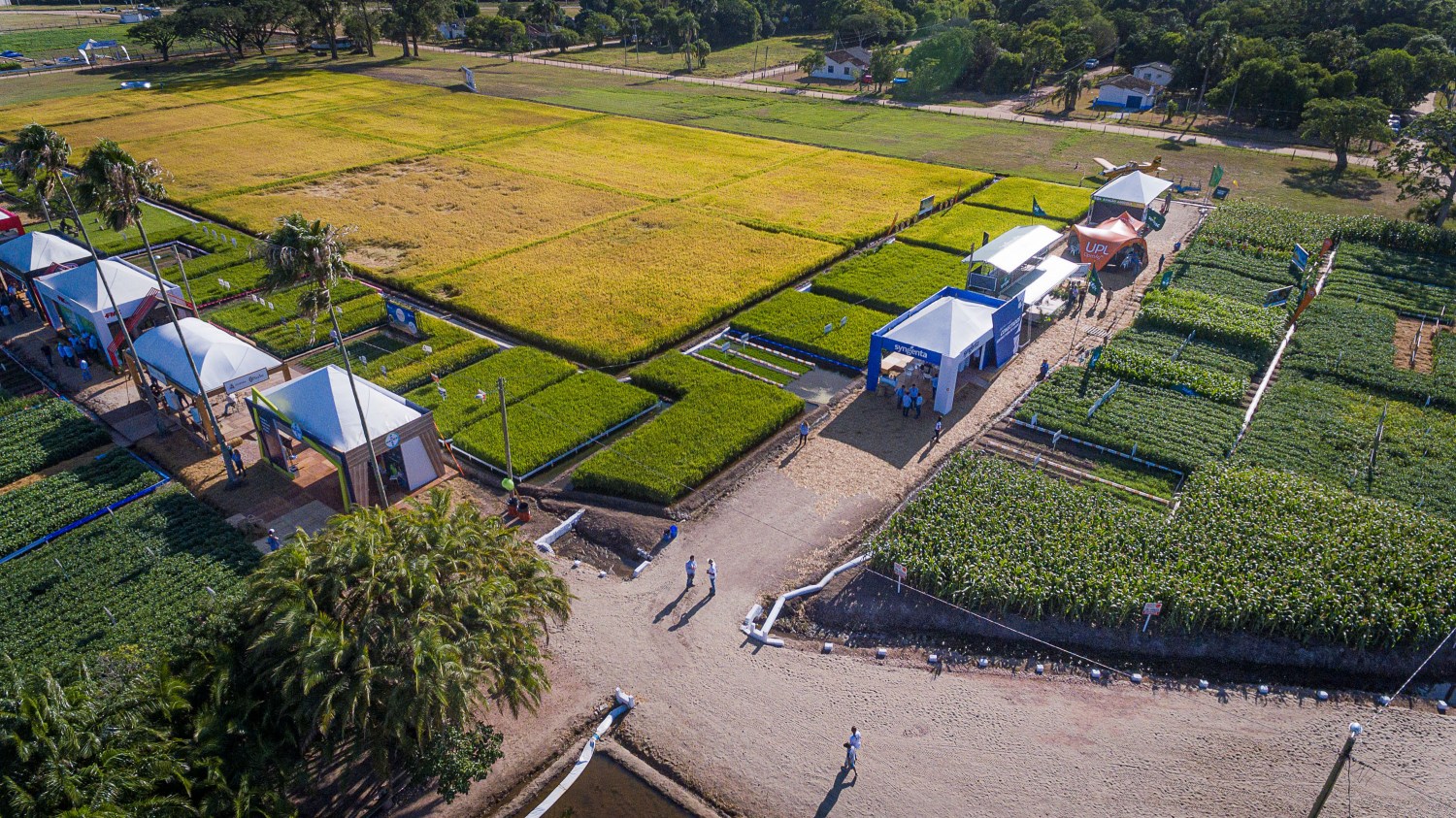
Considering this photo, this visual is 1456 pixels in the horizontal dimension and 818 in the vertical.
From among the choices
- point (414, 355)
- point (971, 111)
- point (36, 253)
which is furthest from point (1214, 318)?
point (971, 111)

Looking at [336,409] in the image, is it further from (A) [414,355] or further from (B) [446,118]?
(B) [446,118]

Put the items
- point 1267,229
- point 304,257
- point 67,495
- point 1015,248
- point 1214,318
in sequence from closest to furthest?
point 304,257
point 67,495
point 1214,318
point 1015,248
point 1267,229

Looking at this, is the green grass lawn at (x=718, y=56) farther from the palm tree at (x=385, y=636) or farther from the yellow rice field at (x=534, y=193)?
the palm tree at (x=385, y=636)

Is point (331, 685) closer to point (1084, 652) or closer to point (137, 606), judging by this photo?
point (137, 606)

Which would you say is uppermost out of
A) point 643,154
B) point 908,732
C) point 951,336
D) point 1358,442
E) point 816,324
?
point 951,336

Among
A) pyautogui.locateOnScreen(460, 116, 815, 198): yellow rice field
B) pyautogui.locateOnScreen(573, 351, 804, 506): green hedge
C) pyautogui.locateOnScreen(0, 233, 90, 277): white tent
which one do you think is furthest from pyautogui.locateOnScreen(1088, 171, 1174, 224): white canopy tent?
pyautogui.locateOnScreen(0, 233, 90, 277): white tent

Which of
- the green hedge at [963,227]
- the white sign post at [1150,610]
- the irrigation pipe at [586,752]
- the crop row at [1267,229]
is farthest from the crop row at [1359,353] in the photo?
the irrigation pipe at [586,752]
